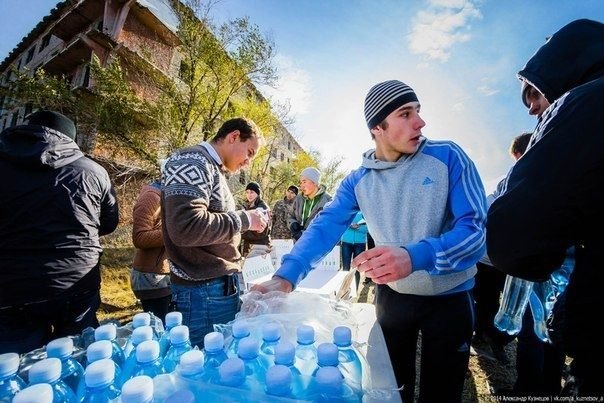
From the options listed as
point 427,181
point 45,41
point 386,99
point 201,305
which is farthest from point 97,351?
point 45,41

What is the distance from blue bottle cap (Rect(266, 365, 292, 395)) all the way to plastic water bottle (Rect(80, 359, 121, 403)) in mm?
333

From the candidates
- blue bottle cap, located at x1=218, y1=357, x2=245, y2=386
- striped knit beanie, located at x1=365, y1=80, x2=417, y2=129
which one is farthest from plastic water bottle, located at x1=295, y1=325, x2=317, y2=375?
striped knit beanie, located at x1=365, y1=80, x2=417, y2=129

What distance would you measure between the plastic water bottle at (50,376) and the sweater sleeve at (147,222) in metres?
2.01

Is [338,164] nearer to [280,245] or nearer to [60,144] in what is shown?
[280,245]

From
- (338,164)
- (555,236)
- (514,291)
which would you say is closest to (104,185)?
(555,236)

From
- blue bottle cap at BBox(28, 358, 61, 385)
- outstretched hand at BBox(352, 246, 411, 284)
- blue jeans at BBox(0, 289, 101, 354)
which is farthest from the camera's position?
blue jeans at BBox(0, 289, 101, 354)

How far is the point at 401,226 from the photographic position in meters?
1.39

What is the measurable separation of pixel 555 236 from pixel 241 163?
170 centimetres

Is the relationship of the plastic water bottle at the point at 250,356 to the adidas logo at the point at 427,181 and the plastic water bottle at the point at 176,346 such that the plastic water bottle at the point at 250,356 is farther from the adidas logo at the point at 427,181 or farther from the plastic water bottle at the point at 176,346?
the adidas logo at the point at 427,181

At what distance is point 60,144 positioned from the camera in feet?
5.56

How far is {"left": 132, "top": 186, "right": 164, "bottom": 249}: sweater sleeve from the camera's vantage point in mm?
2498

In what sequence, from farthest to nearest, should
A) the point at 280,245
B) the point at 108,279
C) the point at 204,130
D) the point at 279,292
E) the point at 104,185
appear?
the point at 204,130
the point at 108,279
the point at 280,245
the point at 104,185
the point at 279,292

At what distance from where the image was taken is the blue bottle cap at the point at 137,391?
0.48m

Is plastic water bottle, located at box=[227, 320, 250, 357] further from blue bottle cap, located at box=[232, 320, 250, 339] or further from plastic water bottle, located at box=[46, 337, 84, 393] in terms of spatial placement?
plastic water bottle, located at box=[46, 337, 84, 393]
